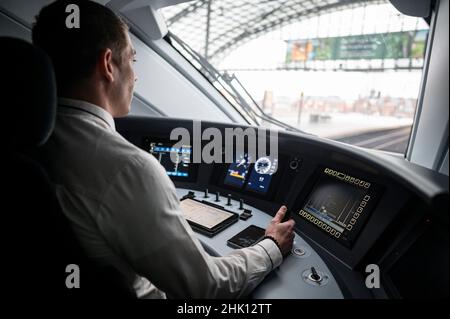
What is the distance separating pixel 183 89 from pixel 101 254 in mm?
2329

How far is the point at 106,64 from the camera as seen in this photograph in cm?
90

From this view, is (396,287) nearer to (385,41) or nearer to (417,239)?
(417,239)

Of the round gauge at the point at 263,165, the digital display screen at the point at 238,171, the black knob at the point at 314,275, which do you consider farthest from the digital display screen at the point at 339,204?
the digital display screen at the point at 238,171

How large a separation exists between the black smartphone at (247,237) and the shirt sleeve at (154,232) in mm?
470

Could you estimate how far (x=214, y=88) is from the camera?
296cm

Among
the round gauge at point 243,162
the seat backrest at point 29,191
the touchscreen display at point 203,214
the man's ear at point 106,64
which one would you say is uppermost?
the man's ear at point 106,64

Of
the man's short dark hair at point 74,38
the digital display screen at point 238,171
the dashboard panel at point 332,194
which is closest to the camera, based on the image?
the man's short dark hair at point 74,38

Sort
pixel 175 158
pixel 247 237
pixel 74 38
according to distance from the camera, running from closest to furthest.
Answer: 1. pixel 74 38
2. pixel 247 237
3. pixel 175 158

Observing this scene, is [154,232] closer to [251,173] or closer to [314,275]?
[314,275]

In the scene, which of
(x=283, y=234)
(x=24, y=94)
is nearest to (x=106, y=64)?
(x=24, y=94)

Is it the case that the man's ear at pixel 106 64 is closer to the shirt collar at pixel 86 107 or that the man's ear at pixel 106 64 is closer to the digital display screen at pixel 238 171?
the shirt collar at pixel 86 107

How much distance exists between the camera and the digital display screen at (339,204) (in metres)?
1.23

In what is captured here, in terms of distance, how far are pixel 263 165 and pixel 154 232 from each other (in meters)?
1.16

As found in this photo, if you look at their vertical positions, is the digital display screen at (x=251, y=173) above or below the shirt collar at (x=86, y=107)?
below
